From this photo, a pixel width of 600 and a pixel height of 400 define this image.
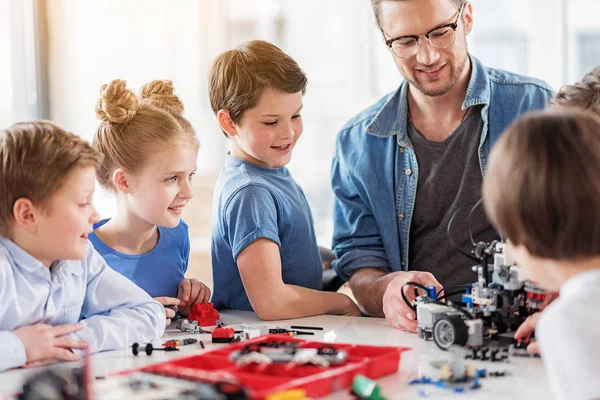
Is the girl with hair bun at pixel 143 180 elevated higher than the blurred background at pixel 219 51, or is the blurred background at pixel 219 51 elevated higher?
the blurred background at pixel 219 51

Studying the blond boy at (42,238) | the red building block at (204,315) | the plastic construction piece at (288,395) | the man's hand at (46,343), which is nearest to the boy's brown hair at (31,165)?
the blond boy at (42,238)

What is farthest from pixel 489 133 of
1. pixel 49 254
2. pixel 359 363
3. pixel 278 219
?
pixel 49 254

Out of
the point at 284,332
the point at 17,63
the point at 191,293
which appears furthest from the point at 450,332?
the point at 17,63

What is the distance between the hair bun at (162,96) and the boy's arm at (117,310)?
50 cm

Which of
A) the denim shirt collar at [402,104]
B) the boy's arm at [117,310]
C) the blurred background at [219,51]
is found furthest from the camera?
the blurred background at [219,51]

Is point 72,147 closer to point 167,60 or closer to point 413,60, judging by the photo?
point 413,60

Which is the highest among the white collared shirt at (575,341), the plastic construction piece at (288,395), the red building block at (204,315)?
the white collared shirt at (575,341)

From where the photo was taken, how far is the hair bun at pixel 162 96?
203 centimetres

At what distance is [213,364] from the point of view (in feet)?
4.23

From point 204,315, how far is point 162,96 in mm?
607

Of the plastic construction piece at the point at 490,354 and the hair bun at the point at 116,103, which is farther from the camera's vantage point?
the hair bun at the point at 116,103

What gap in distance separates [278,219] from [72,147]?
64 centimetres

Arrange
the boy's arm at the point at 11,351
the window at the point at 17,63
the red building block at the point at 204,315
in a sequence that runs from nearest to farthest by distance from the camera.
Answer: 1. the boy's arm at the point at 11,351
2. the red building block at the point at 204,315
3. the window at the point at 17,63

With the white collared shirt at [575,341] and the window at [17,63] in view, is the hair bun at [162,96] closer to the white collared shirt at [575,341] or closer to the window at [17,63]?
the white collared shirt at [575,341]
